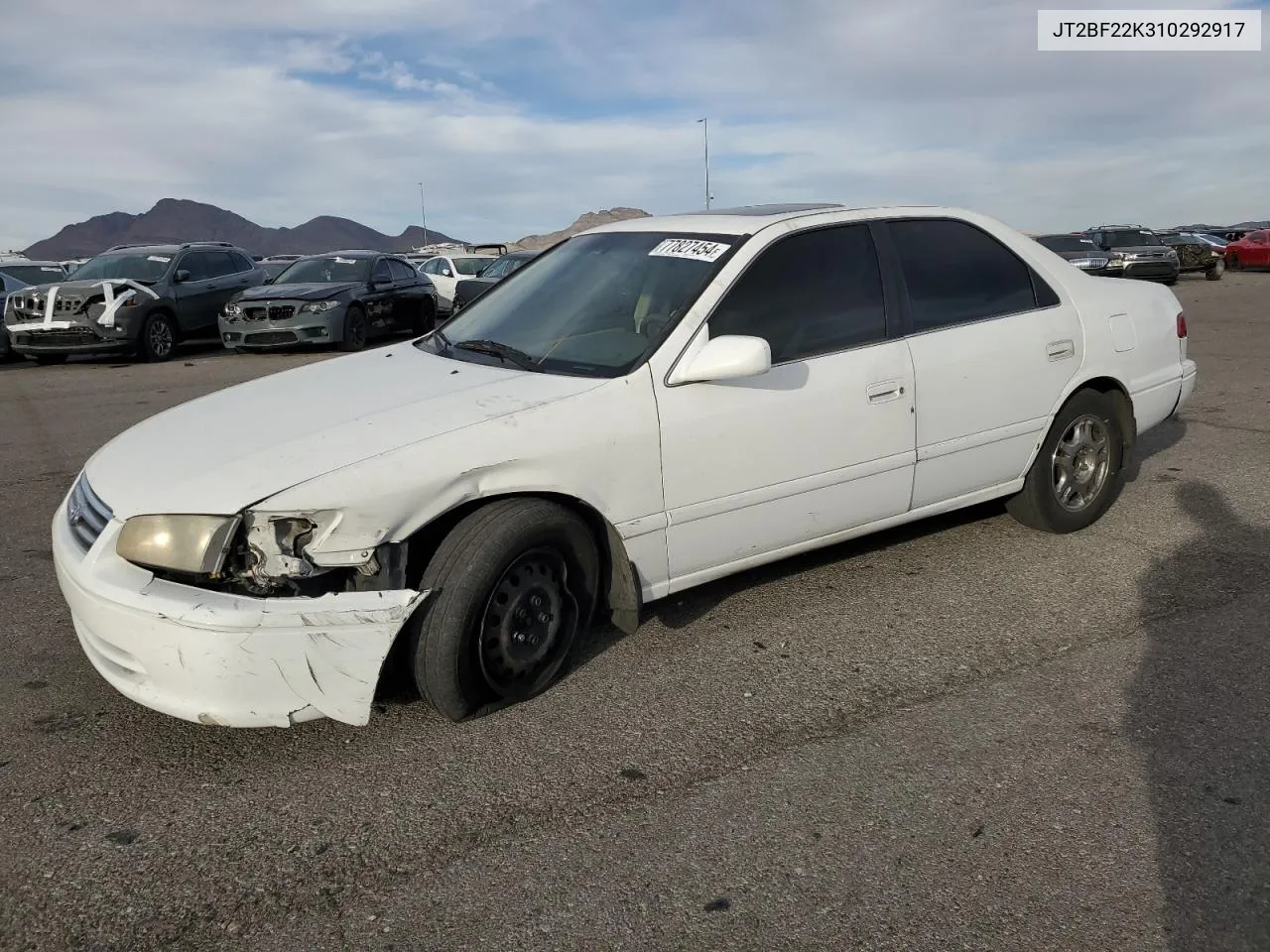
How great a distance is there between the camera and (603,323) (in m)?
3.85

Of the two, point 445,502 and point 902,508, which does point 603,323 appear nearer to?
point 445,502

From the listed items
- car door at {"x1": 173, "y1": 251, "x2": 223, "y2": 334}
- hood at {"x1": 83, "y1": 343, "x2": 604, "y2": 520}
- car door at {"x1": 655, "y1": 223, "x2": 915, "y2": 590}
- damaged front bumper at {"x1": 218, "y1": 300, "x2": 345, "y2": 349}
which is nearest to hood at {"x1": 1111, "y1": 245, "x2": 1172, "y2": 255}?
damaged front bumper at {"x1": 218, "y1": 300, "x2": 345, "y2": 349}

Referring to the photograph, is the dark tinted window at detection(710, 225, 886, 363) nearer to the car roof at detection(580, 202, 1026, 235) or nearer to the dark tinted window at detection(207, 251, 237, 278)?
the car roof at detection(580, 202, 1026, 235)

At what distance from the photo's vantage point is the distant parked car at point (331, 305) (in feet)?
46.0

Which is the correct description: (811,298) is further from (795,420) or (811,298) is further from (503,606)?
(503,606)

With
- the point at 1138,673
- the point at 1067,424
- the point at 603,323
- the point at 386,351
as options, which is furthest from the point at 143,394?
the point at 1138,673

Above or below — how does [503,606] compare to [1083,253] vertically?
below

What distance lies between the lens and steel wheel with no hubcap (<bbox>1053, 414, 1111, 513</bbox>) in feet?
15.8

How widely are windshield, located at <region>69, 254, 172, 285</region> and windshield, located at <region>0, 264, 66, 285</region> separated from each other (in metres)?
2.17

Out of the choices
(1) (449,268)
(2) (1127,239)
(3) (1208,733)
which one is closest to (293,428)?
(3) (1208,733)

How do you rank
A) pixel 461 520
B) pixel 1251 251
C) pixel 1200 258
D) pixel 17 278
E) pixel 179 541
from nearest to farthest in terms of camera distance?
pixel 179 541, pixel 461 520, pixel 17 278, pixel 1200 258, pixel 1251 251

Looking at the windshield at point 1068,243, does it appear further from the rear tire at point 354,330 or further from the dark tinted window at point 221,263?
the dark tinted window at point 221,263

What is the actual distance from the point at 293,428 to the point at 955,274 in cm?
278

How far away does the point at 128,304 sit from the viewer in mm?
14078
